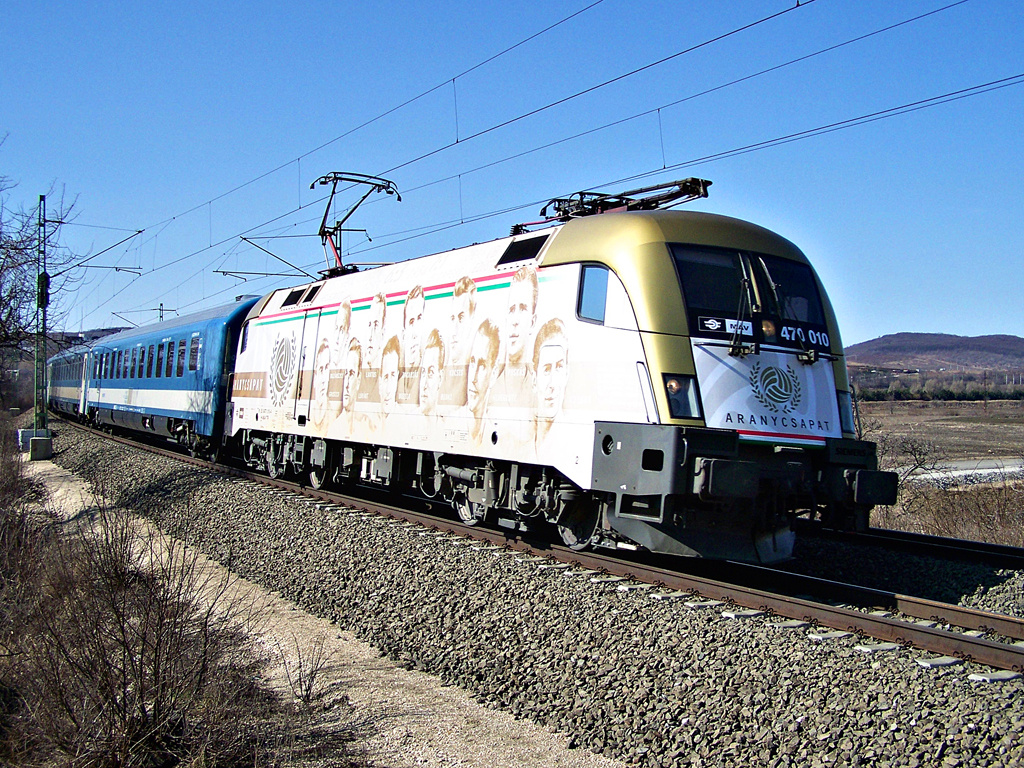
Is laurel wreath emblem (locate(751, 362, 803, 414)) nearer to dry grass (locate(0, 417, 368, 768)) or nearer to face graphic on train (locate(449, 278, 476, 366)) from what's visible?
face graphic on train (locate(449, 278, 476, 366))

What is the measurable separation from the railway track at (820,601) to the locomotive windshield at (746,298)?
227 cm

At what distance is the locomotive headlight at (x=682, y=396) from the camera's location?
7.48 metres

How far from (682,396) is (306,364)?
834cm

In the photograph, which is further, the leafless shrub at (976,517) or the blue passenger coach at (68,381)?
the blue passenger coach at (68,381)

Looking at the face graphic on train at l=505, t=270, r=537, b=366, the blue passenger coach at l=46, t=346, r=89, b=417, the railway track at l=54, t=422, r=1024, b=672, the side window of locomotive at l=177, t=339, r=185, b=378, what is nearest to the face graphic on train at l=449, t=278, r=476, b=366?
the face graphic on train at l=505, t=270, r=537, b=366

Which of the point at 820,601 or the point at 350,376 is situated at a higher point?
the point at 350,376

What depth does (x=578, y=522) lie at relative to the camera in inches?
355

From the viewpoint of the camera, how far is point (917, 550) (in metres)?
9.40

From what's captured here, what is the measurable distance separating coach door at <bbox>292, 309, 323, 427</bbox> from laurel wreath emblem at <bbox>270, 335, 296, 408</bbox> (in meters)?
0.40

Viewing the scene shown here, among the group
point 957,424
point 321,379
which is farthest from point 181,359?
point 957,424

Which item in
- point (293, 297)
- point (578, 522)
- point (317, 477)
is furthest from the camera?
point (293, 297)

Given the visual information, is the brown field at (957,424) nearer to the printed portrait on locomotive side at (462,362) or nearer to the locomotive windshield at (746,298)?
the locomotive windshield at (746,298)

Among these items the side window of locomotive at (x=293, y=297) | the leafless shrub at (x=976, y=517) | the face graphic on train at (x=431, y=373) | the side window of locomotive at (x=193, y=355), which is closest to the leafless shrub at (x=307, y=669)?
the face graphic on train at (x=431, y=373)

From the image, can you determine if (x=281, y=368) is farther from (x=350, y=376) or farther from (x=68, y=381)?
(x=68, y=381)
